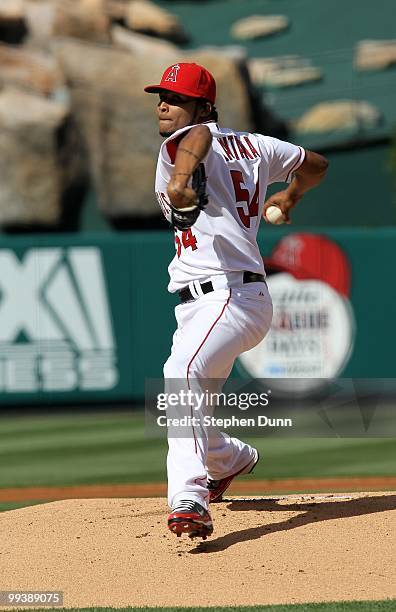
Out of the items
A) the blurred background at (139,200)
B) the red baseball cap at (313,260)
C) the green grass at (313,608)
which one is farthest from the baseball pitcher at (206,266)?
the red baseball cap at (313,260)

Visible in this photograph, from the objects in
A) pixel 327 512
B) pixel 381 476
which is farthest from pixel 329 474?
pixel 327 512

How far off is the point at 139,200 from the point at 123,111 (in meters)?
1.58

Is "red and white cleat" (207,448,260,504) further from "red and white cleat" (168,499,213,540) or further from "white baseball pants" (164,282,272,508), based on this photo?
"red and white cleat" (168,499,213,540)

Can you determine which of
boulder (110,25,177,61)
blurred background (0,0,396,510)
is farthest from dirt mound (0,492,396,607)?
boulder (110,25,177,61)

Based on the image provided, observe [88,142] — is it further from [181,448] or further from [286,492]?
[181,448]

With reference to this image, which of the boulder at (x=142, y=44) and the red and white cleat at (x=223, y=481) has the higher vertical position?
the boulder at (x=142, y=44)

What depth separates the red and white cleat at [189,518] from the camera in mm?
4259

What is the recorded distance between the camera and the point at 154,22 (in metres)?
21.1

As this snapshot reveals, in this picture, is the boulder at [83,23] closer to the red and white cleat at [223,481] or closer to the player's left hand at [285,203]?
the player's left hand at [285,203]

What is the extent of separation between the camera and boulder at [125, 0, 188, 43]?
2116cm

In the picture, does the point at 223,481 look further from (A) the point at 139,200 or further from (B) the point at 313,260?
(A) the point at 139,200

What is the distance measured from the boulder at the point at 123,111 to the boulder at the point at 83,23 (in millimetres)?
1025

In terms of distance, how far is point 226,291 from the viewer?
455 centimetres

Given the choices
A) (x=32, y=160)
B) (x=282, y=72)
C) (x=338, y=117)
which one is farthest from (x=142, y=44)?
(x=338, y=117)
